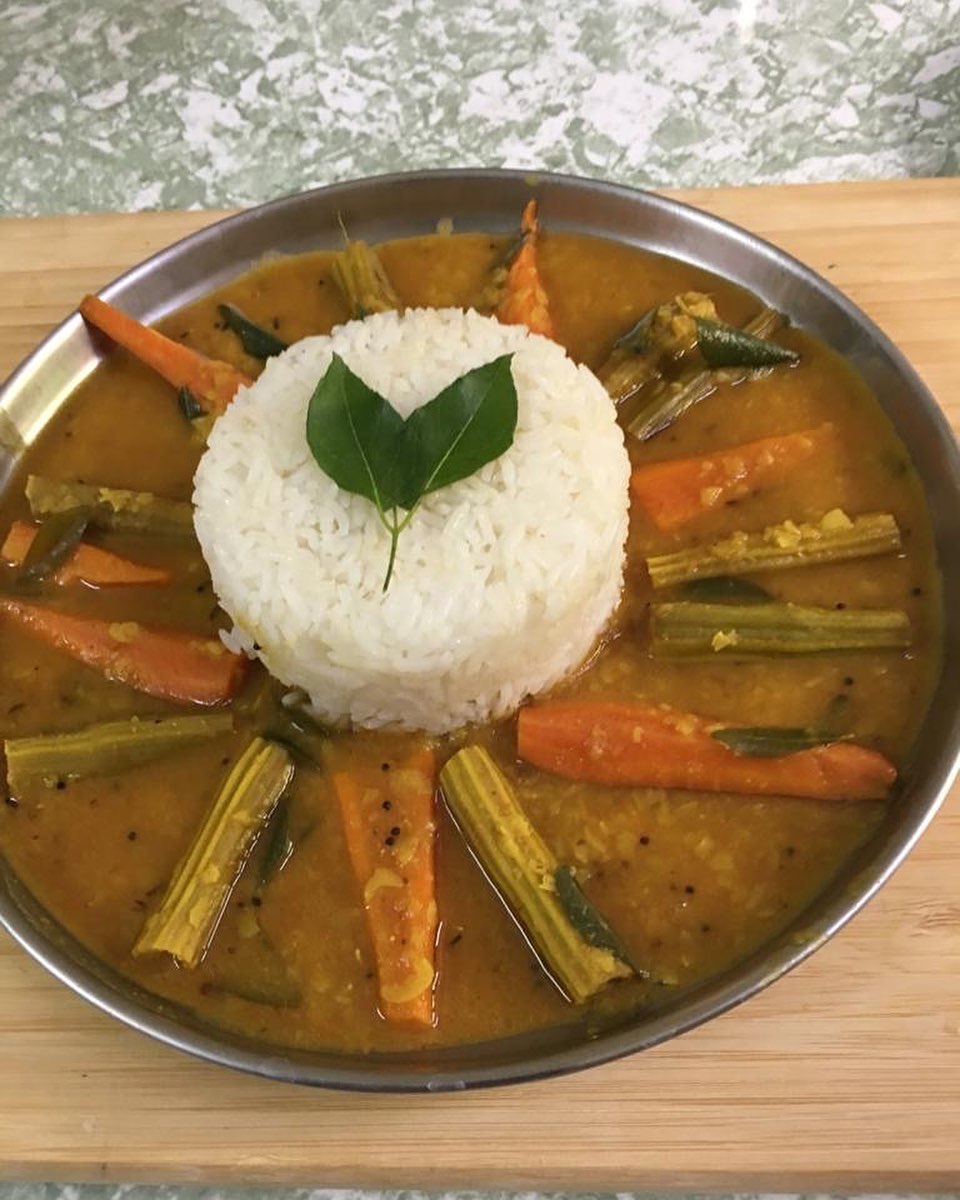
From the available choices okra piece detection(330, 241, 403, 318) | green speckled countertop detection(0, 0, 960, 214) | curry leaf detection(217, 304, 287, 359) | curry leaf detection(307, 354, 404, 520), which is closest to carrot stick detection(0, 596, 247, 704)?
curry leaf detection(307, 354, 404, 520)

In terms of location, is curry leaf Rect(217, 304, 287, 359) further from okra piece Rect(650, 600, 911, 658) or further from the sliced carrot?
okra piece Rect(650, 600, 911, 658)

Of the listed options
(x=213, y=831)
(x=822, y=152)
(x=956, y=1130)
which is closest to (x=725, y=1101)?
(x=956, y=1130)

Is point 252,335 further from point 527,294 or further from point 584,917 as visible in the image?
point 584,917

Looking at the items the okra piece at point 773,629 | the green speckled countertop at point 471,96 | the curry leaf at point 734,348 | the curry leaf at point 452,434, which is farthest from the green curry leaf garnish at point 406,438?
the green speckled countertop at point 471,96

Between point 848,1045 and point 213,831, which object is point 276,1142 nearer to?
point 213,831

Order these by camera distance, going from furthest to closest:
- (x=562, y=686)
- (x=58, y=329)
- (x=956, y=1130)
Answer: (x=58, y=329), (x=562, y=686), (x=956, y=1130)

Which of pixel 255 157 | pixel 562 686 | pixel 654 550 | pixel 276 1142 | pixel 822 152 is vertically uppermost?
pixel 822 152
